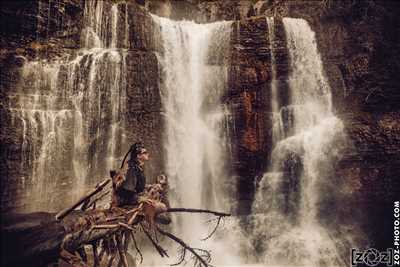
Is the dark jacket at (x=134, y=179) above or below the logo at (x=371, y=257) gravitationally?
above

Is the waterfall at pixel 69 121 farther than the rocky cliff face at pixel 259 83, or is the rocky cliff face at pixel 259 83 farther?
the rocky cliff face at pixel 259 83

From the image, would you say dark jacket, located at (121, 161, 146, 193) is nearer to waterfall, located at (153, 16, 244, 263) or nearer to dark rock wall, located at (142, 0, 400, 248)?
waterfall, located at (153, 16, 244, 263)

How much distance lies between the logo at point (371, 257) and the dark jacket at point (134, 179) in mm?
8747

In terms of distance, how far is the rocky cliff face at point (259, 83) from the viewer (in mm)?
12125

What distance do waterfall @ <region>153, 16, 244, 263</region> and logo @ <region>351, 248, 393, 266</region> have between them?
13.4 ft

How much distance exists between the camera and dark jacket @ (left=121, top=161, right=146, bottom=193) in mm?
4594

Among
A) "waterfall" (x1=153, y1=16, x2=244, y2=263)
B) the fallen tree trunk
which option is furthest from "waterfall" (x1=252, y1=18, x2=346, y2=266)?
the fallen tree trunk

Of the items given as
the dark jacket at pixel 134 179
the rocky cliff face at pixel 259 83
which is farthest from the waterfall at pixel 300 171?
the dark jacket at pixel 134 179

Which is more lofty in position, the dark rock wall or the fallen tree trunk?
the dark rock wall

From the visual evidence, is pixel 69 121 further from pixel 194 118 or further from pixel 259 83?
pixel 259 83

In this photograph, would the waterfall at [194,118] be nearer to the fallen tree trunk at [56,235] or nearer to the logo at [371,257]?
the logo at [371,257]

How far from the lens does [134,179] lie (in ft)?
15.3

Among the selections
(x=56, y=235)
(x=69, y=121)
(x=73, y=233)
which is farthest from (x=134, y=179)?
(x=69, y=121)

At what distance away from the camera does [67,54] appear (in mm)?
12945
